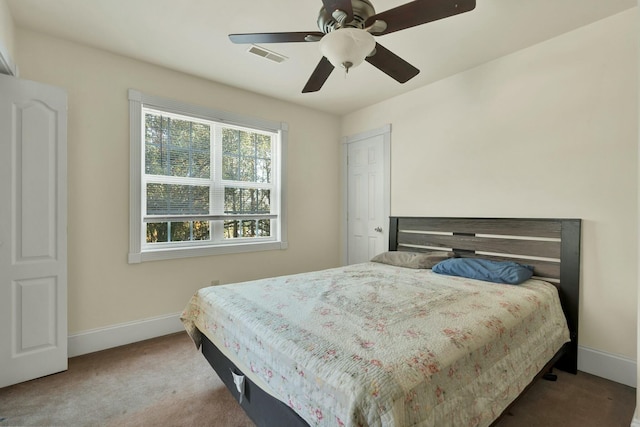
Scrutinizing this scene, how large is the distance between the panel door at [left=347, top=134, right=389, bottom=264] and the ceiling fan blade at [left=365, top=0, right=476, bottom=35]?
7.34 feet

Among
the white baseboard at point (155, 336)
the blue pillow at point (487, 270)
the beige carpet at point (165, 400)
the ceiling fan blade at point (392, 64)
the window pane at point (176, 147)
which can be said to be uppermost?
the ceiling fan blade at point (392, 64)

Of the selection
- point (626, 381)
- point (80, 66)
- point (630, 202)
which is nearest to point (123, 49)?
point (80, 66)

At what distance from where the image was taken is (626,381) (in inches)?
83.9

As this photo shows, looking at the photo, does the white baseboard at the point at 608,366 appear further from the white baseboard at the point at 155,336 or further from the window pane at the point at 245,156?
the window pane at the point at 245,156

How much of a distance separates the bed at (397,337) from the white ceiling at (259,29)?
150 cm

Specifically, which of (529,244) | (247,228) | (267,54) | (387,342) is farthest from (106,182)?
(529,244)

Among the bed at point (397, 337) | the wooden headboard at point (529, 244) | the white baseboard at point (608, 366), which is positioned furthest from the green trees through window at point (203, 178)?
the white baseboard at point (608, 366)

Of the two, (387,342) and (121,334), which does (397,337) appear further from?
(121,334)

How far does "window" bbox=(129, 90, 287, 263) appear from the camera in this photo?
291cm

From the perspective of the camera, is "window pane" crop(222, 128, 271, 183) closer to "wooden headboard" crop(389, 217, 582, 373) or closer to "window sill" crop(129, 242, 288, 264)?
"window sill" crop(129, 242, 288, 264)

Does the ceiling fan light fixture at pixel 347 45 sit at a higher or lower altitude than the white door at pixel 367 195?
higher

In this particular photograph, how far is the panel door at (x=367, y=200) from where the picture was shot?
12.6 ft

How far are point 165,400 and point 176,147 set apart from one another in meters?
2.26

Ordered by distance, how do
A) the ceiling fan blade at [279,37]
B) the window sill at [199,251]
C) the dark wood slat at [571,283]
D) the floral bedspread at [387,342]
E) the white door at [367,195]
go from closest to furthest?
the floral bedspread at [387,342]
the ceiling fan blade at [279,37]
the dark wood slat at [571,283]
the window sill at [199,251]
the white door at [367,195]
